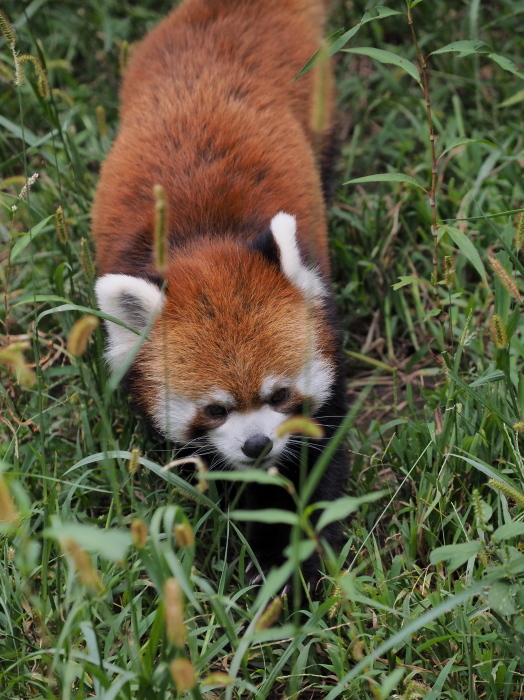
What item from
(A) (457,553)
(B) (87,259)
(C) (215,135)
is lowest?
(A) (457,553)

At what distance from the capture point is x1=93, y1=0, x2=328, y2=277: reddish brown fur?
300 cm

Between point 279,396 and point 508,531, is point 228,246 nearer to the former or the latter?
point 279,396

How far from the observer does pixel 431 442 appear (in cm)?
273

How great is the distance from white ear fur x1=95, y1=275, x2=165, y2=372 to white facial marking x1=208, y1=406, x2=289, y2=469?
16.8 inches

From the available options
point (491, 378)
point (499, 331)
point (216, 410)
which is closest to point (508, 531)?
point (499, 331)

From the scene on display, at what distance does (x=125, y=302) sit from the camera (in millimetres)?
2633

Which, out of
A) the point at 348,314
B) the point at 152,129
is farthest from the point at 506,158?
the point at 152,129

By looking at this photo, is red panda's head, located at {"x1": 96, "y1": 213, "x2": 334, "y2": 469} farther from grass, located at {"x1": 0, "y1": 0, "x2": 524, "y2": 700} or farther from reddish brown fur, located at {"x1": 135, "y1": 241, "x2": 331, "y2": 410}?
grass, located at {"x1": 0, "y1": 0, "x2": 524, "y2": 700}

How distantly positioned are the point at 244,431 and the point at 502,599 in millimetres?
1007

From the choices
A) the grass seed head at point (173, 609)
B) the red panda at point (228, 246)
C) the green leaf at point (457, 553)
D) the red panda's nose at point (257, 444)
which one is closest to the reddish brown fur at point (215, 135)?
the red panda at point (228, 246)

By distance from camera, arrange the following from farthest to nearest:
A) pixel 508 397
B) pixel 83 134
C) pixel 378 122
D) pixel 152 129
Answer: pixel 378 122
pixel 83 134
pixel 152 129
pixel 508 397

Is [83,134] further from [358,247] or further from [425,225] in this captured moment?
[425,225]

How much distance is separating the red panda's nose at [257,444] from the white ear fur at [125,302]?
51cm

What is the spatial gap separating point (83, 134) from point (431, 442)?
264 cm
